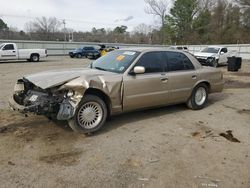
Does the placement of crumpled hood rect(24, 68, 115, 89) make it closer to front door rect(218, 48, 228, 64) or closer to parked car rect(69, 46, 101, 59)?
front door rect(218, 48, 228, 64)

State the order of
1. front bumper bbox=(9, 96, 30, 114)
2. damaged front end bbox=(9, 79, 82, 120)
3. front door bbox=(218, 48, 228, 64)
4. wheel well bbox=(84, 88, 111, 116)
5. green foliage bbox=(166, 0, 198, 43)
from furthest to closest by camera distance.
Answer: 1. green foliage bbox=(166, 0, 198, 43)
2. front door bbox=(218, 48, 228, 64)
3. wheel well bbox=(84, 88, 111, 116)
4. front bumper bbox=(9, 96, 30, 114)
5. damaged front end bbox=(9, 79, 82, 120)

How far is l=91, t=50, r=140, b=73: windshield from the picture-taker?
19.2 feet

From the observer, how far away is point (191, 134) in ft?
17.8

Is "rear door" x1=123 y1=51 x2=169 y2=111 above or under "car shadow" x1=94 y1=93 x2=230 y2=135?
above

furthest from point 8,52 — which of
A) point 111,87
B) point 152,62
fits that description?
point 111,87

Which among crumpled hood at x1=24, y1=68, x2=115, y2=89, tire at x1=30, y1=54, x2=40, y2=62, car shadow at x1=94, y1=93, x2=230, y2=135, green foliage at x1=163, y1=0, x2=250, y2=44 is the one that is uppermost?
green foliage at x1=163, y1=0, x2=250, y2=44

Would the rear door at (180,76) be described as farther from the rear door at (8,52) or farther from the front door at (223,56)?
the rear door at (8,52)

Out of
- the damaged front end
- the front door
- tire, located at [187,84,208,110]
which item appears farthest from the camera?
the front door

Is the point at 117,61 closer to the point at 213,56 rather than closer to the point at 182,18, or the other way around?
the point at 213,56

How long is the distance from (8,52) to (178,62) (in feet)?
65.0

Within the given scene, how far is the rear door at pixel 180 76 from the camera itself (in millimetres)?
6527

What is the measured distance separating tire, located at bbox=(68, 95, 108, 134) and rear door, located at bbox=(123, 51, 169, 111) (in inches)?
Answer: 22.4

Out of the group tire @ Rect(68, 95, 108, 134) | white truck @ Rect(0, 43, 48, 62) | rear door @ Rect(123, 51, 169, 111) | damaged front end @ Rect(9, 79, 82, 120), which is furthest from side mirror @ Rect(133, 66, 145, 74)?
white truck @ Rect(0, 43, 48, 62)

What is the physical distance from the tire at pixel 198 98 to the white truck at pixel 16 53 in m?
19.8
